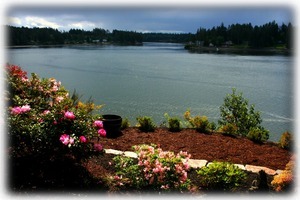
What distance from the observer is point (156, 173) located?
13.7 ft

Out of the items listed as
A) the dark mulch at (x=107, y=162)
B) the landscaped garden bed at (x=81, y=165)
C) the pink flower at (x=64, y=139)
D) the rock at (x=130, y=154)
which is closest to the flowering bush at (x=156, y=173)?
the landscaped garden bed at (x=81, y=165)

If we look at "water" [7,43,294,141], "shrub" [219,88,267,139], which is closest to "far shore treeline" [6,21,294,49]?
"water" [7,43,294,141]

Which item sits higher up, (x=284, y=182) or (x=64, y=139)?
(x=64, y=139)

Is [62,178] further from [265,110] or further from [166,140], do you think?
[265,110]

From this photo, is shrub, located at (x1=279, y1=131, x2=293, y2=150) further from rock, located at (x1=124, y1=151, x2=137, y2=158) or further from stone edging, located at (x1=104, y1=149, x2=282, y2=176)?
rock, located at (x1=124, y1=151, x2=137, y2=158)

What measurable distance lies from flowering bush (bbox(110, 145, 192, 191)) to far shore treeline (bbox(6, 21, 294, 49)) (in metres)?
66.6

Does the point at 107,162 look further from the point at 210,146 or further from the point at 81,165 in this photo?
the point at 210,146

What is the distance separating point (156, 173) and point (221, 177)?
3.18ft

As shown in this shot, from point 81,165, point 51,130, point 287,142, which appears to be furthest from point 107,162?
point 287,142

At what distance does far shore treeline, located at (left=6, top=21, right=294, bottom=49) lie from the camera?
281ft

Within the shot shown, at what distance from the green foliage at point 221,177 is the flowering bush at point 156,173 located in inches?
11.7

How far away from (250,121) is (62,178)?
23.7ft

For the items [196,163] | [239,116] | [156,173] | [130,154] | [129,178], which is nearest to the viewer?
[156,173]

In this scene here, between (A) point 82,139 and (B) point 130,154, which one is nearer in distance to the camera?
(A) point 82,139
